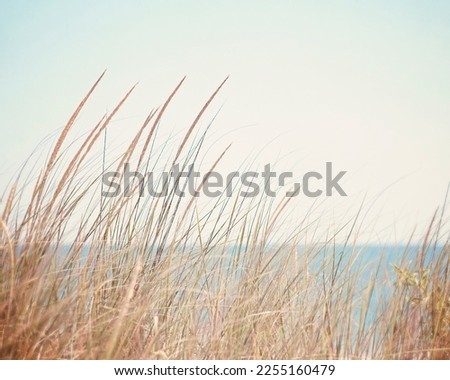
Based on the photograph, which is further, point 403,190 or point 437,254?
point 403,190

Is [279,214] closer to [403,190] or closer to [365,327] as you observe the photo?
[365,327]

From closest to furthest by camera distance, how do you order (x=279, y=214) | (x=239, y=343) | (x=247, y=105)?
(x=239, y=343) < (x=279, y=214) < (x=247, y=105)

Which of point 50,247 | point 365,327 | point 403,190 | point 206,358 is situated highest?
point 403,190

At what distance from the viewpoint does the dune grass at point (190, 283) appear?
145 centimetres

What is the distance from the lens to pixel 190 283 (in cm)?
176

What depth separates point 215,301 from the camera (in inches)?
68.2

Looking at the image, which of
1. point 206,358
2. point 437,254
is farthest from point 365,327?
point 206,358

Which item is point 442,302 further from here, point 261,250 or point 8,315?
point 8,315

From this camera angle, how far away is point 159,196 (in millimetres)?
1820

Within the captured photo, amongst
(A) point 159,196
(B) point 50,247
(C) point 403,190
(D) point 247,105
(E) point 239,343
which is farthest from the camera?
(D) point 247,105

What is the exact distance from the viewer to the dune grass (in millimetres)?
1453

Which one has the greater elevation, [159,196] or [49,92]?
[49,92]

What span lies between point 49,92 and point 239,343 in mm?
1538

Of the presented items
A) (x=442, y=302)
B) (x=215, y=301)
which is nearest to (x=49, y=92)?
(x=215, y=301)
